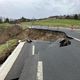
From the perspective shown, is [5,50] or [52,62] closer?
[52,62]

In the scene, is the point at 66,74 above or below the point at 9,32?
above

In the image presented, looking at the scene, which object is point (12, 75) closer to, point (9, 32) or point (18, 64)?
point (18, 64)

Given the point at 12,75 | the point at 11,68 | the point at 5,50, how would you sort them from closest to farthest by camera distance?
the point at 12,75 → the point at 11,68 → the point at 5,50

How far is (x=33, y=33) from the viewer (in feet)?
171

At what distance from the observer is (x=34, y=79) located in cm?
1000

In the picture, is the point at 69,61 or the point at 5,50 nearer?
the point at 69,61

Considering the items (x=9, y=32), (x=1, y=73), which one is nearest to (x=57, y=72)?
(x=1, y=73)

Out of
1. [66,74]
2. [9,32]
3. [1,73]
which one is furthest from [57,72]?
[9,32]

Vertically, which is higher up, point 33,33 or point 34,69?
point 34,69

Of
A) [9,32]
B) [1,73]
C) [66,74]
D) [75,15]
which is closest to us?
[66,74]

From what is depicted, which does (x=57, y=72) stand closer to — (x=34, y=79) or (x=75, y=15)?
(x=34, y=79)

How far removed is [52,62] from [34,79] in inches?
154

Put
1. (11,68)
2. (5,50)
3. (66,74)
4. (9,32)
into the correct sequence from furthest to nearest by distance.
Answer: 1. (9,32)
2. (5,50)
3. (11,68)
4. (66,74)

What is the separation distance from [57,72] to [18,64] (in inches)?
133
